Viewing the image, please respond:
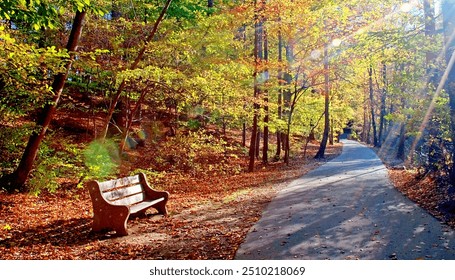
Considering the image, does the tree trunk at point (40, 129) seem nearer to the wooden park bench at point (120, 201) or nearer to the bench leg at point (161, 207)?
the wooden park bench at point (120, 201)

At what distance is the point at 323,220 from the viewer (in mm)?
6309

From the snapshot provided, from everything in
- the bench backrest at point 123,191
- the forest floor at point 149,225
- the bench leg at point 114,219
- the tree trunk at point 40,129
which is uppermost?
the tree trunk at point 40,129

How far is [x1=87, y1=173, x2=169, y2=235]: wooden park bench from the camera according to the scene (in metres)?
5.87

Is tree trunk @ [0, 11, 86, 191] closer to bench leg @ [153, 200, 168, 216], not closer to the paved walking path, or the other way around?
bench leg @ [153, 200, 168, 216]

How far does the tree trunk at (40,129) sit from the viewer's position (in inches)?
299

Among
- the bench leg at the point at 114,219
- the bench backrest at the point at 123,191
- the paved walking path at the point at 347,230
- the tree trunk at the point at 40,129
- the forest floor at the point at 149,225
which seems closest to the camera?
the paved walking path at the point at 347,230

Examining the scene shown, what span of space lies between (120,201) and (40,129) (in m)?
2.78

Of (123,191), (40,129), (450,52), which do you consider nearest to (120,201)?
(123,191)

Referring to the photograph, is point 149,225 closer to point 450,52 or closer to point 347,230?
point 347,230

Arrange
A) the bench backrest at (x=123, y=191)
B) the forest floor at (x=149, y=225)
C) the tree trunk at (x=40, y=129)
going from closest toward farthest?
the forest floor at (x=149, y=225), the bench backrest at (x=123, y=191), the tree trunk at (x=40, y=129)

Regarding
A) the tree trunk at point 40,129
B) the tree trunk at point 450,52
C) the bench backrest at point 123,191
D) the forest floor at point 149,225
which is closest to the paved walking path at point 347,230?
the forest floor at point 149,225

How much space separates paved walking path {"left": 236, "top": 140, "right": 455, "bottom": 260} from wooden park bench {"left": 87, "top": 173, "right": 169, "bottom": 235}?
7.18ft

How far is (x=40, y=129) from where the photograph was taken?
298 inches

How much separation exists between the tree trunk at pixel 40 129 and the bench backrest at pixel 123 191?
2.25 m
